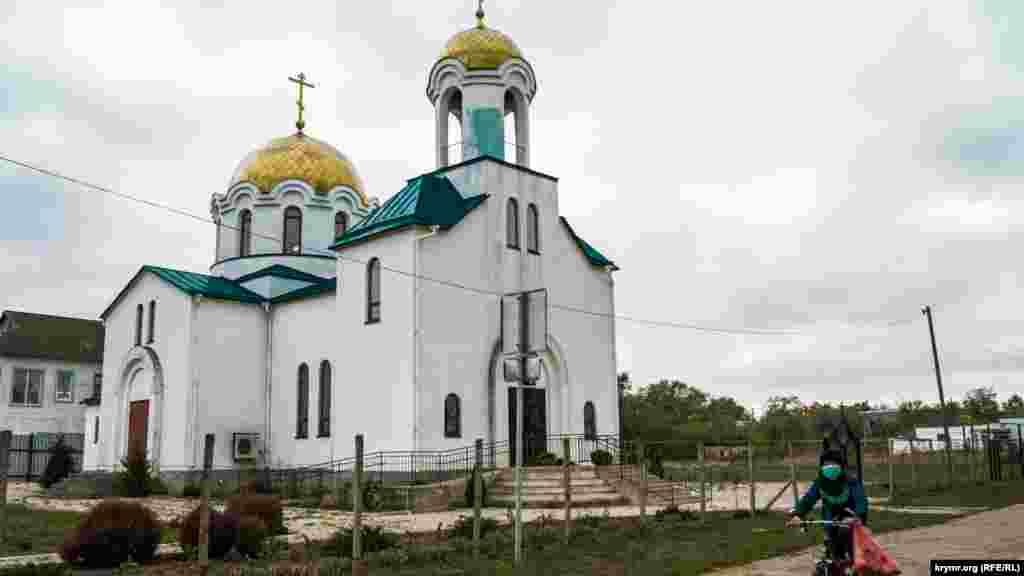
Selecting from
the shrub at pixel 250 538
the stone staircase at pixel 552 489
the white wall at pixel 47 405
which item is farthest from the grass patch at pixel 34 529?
the white wall at pixel 47 405

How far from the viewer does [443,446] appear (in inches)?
895

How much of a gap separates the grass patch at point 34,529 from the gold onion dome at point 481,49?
15.6 metres

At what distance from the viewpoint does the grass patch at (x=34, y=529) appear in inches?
507

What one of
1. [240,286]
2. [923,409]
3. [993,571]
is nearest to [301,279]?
[240,286]

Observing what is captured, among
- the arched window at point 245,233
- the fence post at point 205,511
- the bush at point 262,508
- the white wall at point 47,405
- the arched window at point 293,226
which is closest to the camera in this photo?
the fence post at point 205,511

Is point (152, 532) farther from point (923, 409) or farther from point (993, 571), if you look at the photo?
point (923, 409)

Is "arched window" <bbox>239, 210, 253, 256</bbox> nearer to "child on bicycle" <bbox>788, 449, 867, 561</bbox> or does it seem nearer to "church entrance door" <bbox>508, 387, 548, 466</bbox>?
"church entrance door" <bbox>508, 387, 548, 466</bbox>

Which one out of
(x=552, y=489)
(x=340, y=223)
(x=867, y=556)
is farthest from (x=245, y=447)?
(x=867, y=556)

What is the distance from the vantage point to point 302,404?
90.8ft

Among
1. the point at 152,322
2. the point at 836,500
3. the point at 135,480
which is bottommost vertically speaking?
the point at 135,480

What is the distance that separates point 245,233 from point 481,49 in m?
11.8

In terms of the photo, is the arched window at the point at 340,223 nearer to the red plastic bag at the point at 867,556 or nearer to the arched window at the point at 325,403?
the arched window at the point at 325,403

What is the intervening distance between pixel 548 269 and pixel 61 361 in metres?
29.2

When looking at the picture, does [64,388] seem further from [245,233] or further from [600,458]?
[600,458]
